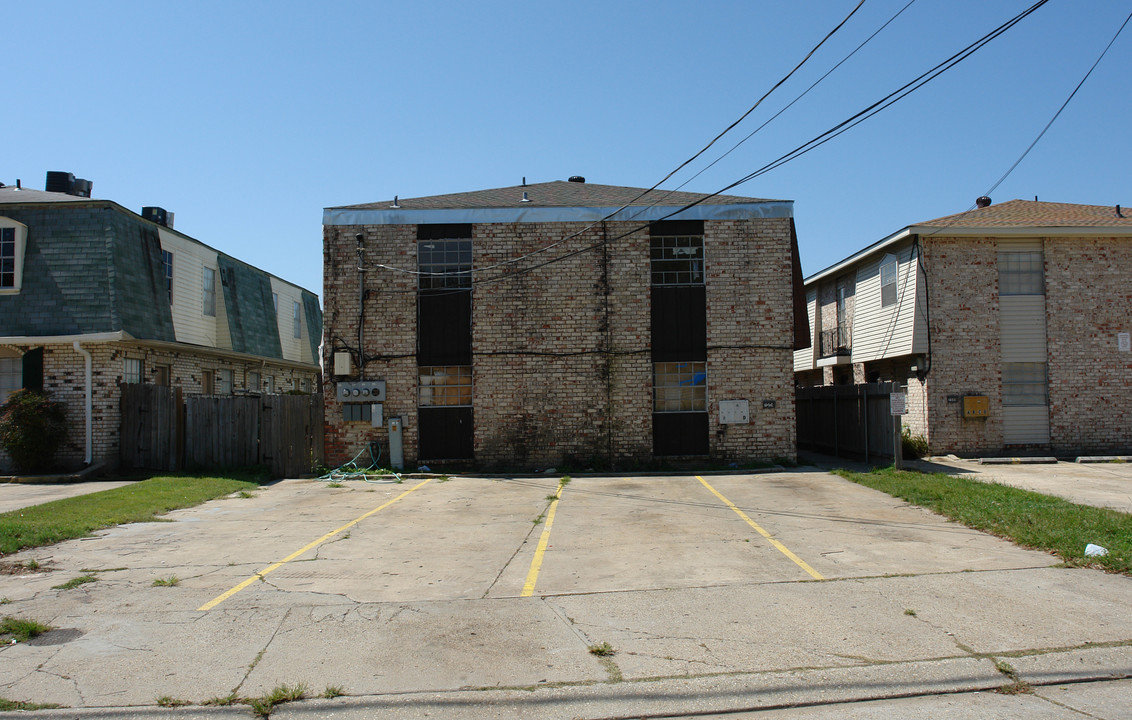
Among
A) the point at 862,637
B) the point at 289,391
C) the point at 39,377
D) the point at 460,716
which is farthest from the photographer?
the point at 289,391

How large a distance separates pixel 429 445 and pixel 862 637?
44.2 ft

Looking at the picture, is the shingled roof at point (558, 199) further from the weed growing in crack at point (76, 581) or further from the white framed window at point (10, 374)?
the weed growing in crack at point (76, 581)

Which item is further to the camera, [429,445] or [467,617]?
[429,445]

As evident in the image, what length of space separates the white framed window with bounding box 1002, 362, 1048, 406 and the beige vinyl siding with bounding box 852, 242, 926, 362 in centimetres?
274

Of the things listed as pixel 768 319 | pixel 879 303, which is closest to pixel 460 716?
pixel 768 319

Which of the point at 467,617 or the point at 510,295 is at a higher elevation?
the point at 510,295

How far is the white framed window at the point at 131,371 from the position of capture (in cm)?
1786

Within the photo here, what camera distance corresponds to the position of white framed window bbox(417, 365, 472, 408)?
18.1 m

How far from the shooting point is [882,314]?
21.3m

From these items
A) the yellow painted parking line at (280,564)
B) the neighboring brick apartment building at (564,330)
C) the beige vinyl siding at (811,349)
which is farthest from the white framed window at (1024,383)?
the yellow painted parking line at (280,564)

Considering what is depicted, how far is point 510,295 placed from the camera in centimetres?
1809

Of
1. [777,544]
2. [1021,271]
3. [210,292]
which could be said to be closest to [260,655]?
[777,544]

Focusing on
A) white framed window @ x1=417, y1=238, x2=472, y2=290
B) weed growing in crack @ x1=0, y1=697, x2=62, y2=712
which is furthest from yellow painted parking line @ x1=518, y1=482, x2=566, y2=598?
white framed window @ x1=417, y1=238, x2=472, y2=290

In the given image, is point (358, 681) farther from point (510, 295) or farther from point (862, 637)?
point (510, 295)
